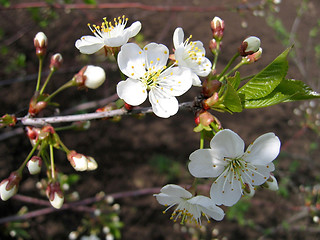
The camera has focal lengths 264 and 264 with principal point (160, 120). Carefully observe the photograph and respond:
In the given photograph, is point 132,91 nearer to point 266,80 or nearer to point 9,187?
point 266,80

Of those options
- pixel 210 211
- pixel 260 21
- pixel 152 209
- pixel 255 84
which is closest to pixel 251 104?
pixel 255 84

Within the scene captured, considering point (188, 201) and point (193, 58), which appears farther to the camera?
point (193, 58)

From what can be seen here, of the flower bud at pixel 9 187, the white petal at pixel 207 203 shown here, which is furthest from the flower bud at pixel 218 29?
the flower bud at pixel 9 187

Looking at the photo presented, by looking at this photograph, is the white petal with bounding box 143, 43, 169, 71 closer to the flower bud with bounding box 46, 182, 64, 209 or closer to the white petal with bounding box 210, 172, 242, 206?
the white petal with bounding box 210, 172, 242, 206

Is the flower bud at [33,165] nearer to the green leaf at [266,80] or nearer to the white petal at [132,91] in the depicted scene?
the white petal at [132,91]

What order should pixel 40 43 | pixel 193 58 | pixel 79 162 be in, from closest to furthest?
pixel 79 162, pixel 193 58, pixel 40 43

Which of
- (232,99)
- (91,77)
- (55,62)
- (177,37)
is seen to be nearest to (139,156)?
(55,62)
